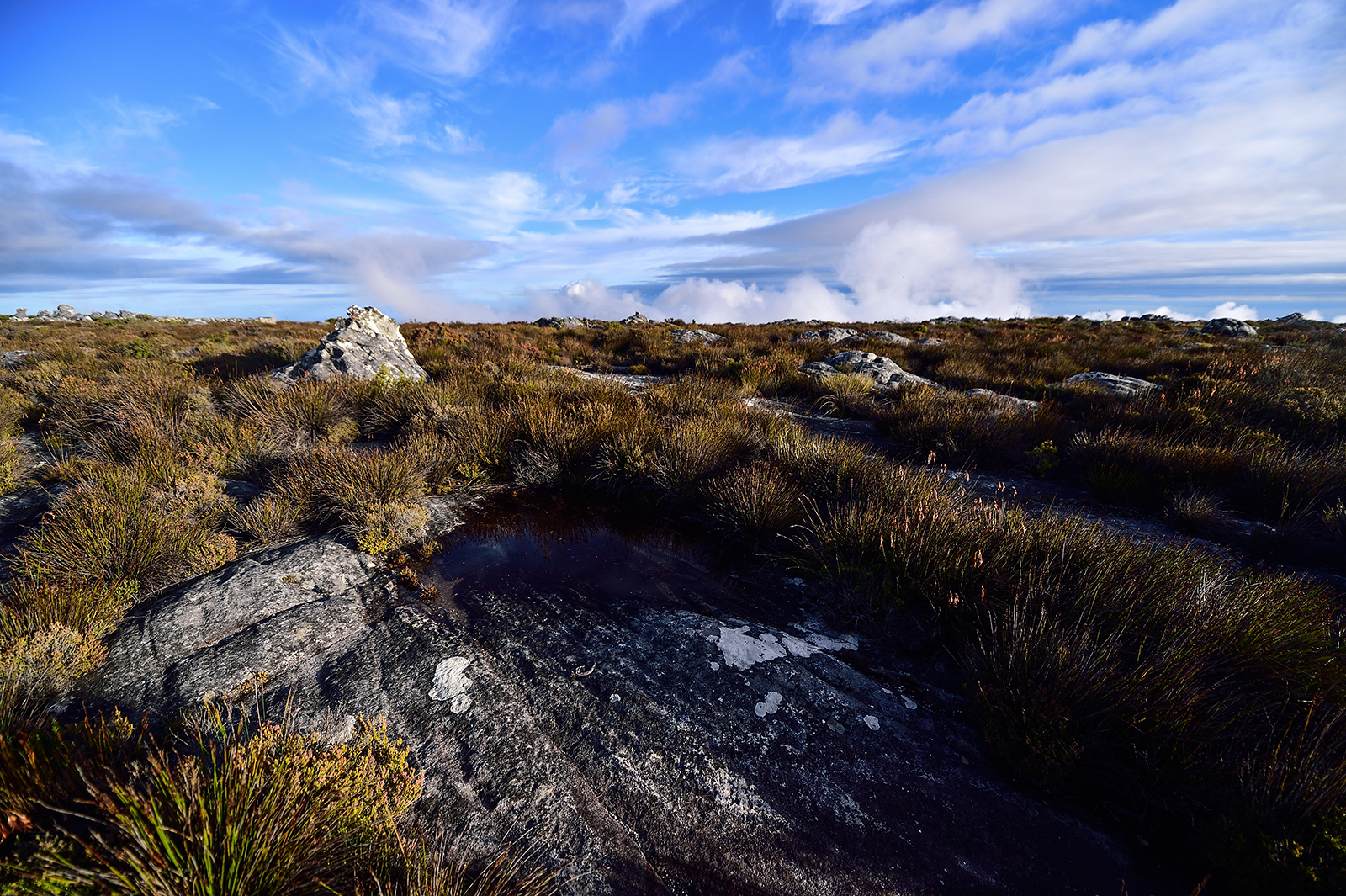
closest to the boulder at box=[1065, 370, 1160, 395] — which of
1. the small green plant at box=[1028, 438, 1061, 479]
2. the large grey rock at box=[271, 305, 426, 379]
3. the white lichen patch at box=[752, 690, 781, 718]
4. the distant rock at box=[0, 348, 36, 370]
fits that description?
the small green plant at box=[1028, 438, 1061, 479]

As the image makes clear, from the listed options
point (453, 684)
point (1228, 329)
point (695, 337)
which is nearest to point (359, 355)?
point (453, 684)

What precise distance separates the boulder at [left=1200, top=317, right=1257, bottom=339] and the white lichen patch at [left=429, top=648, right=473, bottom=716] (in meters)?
29.2

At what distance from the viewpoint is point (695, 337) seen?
1609 cm

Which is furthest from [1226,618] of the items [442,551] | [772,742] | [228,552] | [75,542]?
[75,542]

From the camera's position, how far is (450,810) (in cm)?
197

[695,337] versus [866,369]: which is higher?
[695,337]

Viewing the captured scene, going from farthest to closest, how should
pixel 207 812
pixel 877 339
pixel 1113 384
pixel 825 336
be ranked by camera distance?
pixel 825 336 → pixel 877 339 → pixel 1113 384 → pixel 207 812

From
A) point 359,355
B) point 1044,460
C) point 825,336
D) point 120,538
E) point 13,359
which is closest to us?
point 120,538

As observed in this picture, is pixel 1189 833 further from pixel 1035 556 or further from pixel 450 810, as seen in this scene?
pixel 450 810

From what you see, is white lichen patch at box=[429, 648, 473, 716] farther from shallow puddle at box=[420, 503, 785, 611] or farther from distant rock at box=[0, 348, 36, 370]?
distant rock at box=[0, 348, 36, 370]

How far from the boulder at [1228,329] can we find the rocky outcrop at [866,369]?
19.4m

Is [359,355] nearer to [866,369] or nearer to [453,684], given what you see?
[453,684]

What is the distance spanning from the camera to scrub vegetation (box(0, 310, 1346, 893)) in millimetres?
1542

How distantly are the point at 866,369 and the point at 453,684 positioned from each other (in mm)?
10051
